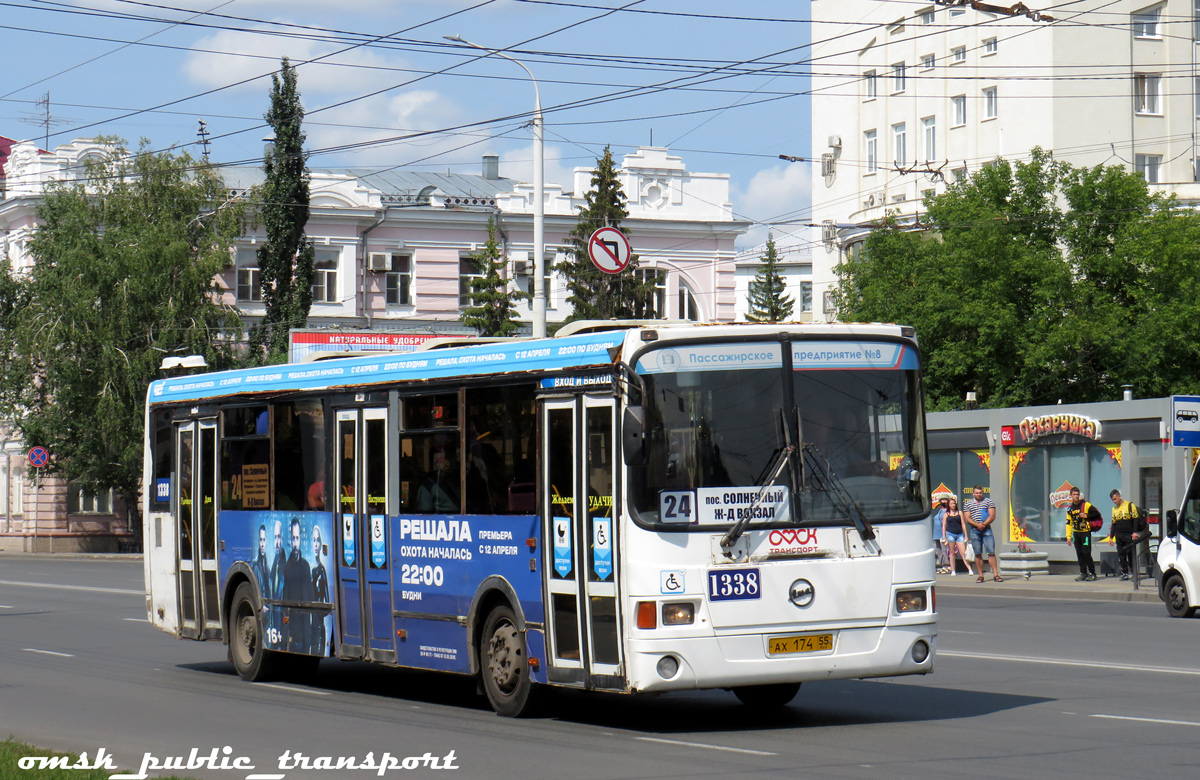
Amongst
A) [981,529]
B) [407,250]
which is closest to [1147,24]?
[407,250]

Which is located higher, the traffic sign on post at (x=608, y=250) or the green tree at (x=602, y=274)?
the green tree at (x=602, y=274)

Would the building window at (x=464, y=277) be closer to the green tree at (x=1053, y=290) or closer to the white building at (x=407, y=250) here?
the white building at (x=407, y=250)

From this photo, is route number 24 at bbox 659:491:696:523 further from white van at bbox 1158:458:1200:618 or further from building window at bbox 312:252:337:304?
building window at bbox 312:252:337:304

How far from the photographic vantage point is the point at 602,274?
190ft

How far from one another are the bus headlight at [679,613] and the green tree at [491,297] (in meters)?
45.3

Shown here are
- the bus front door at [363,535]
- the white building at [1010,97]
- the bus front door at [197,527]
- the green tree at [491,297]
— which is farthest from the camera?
the white building at [1010,97]

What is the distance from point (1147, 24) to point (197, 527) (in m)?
53.7

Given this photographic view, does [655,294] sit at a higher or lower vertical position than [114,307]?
higher

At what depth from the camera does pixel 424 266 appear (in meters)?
61.1

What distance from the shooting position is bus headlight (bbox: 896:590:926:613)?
11195mm

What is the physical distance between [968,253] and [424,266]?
871 inches

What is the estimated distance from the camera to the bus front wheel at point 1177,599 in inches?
894

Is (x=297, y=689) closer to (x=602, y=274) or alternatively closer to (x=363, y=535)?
(x=363, y=535)

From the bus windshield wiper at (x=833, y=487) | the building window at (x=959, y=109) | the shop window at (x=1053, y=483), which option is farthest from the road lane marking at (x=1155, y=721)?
the building window at (x=959, y=109)
